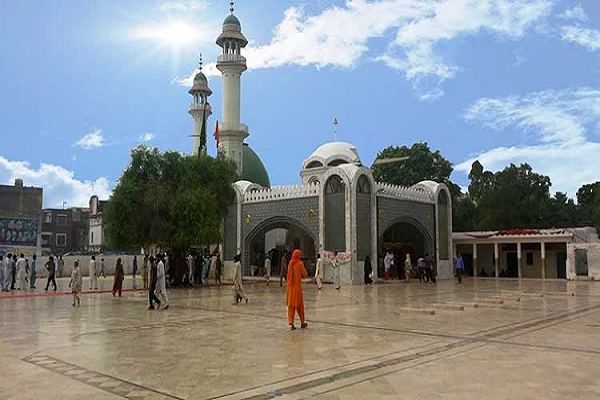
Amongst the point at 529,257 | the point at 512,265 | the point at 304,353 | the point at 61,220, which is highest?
the point at 61,220

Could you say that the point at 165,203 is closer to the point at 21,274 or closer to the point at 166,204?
the point at 166,204

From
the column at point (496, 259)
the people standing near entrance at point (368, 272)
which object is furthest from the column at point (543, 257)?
the people standing near entrance at point (368, 272)

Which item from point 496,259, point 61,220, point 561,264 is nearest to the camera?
point 561,264

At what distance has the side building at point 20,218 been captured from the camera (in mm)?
36406

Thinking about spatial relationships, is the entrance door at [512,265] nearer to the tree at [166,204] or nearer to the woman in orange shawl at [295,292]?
the tree at [166,204]

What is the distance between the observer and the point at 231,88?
34250mm

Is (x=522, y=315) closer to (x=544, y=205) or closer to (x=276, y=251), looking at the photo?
(x=276, y=251)

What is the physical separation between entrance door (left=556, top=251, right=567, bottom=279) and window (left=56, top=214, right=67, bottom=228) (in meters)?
48.3

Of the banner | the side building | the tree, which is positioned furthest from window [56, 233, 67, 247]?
the tree

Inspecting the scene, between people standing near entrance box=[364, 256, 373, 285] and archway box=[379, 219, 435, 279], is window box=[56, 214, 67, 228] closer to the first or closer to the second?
archway box=[379, 219, 435, 279]

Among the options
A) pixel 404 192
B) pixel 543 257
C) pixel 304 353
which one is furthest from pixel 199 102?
pixel 304 353

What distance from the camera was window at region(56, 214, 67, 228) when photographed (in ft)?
191

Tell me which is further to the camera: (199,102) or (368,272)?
(199,102)

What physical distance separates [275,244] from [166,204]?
14.0 metres
